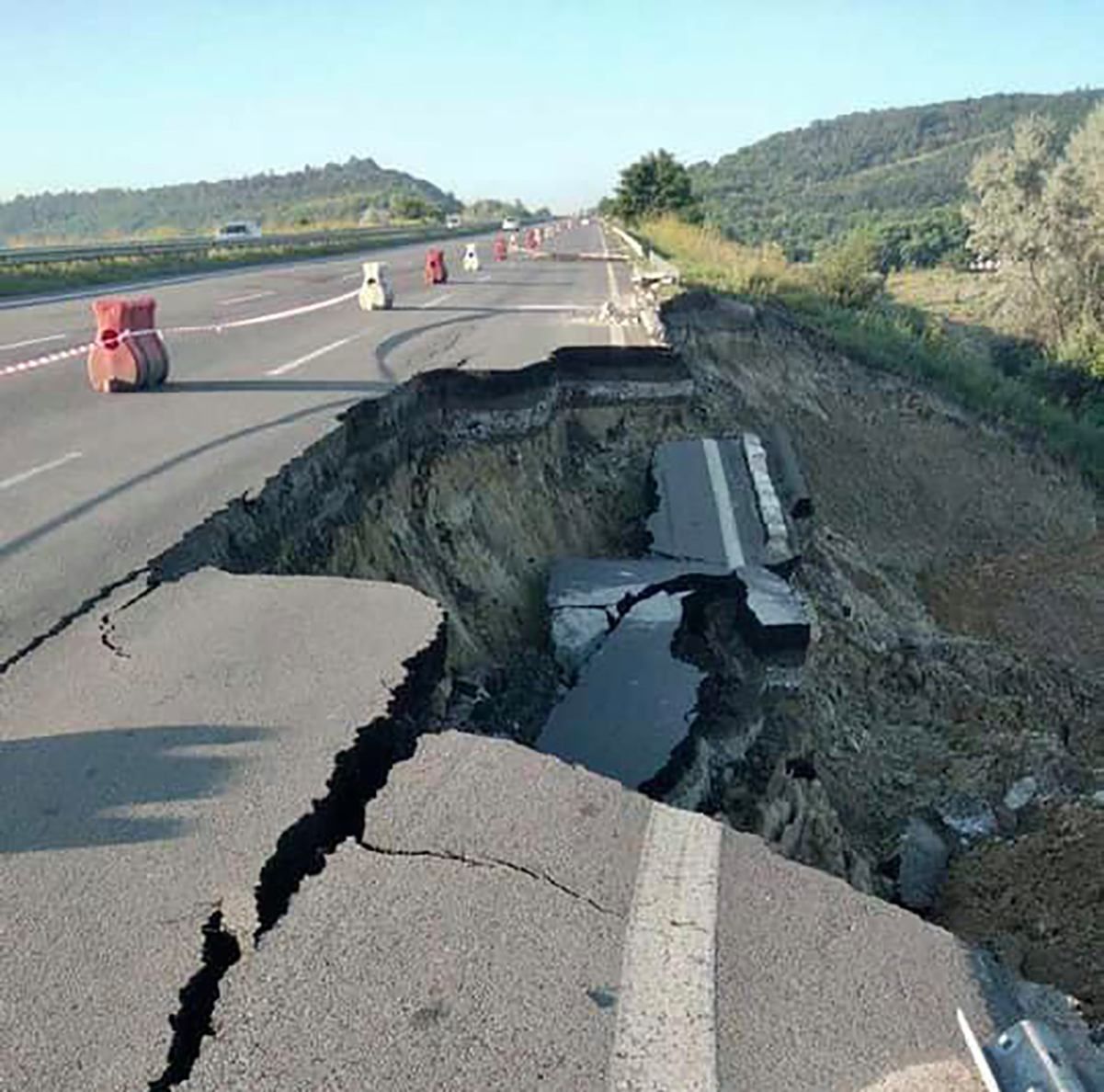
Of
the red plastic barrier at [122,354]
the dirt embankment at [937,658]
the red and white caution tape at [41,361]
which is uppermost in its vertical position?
the red plastic barrier at [122,354]

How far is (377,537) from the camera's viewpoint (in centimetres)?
720

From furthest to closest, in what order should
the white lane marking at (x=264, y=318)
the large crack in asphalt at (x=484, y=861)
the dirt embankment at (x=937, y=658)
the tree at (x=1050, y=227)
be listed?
1. the tree at (x=1050, y=227)
2. the white lane marking at (x=264, y=318)
3. the dirt embankment at (x=937, y=658)
4. the large crack in asphalt at (x=484, y=861)

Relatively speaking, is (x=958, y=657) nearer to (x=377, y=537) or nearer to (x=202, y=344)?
(x=377, y=537)

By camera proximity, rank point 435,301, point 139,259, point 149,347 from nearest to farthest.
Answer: point 149,347 → point 435,301 → point 139,259

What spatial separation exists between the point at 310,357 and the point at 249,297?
8766 mm

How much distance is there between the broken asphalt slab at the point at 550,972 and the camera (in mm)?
2416

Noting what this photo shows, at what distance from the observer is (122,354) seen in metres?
9.52

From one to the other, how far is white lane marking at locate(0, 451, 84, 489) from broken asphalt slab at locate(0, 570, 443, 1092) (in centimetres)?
221

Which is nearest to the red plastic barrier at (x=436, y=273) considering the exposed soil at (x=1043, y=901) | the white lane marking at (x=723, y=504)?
the white lane marking at (x=723, y=504)

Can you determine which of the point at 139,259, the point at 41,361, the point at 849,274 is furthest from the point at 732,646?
the point at 139,259

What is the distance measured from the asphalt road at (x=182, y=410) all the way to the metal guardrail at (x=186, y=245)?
6.75 meters

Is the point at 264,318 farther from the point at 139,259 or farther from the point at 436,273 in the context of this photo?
the point at 139,259

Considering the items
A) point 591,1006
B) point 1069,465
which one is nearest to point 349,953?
point 591,1006

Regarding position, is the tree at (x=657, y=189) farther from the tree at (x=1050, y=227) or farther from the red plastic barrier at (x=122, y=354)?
the red plastic barrier at (x=122, y=354)
